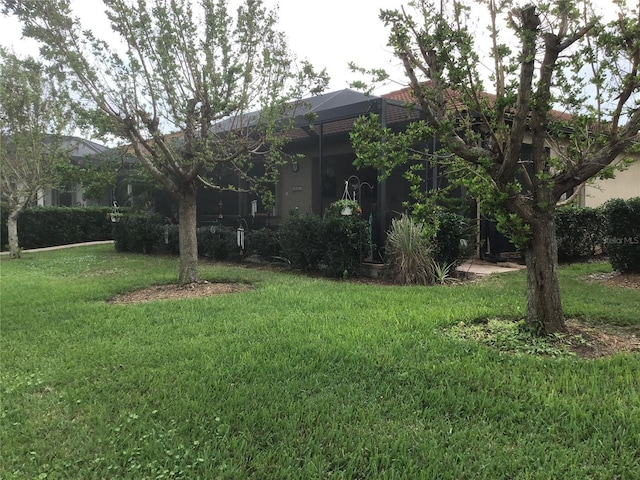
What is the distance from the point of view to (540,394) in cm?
305

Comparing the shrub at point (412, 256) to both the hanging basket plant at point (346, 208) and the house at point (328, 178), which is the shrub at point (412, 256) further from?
the house at point (328, 178)

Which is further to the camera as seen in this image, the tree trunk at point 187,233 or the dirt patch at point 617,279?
the tree trunk at point 187,233

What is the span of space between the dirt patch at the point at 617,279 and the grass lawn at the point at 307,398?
1.85 meters

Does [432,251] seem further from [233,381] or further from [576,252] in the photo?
[233,381]

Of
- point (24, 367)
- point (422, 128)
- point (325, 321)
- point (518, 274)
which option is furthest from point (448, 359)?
point (518, 274)

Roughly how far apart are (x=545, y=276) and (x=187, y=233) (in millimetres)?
5592

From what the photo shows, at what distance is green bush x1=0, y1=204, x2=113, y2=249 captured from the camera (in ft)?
53.8

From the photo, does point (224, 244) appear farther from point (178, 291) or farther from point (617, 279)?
point (617, 279)

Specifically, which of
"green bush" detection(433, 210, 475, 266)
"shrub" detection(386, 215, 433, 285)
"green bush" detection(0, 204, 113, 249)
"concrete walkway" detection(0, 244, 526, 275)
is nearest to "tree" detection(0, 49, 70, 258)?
"green bush" detection(0, 204, 113, 249)

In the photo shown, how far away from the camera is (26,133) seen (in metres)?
11.9

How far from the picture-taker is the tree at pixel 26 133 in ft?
37.4

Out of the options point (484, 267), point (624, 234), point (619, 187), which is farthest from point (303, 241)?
point (619, 187)

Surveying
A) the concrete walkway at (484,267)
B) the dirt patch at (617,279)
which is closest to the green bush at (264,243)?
the concrete walkway at (484,267)

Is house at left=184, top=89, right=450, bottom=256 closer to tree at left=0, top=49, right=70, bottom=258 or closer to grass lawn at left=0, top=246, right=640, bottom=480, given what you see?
tree at left=0, top=49, right=70, bottom=258
